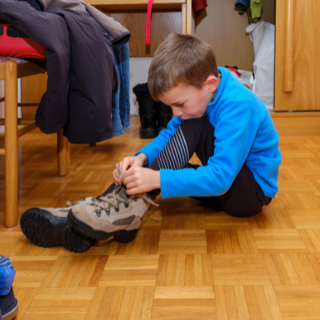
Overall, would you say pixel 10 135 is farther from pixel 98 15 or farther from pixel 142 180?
pixel 98 15

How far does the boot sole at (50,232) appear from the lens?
0.89m

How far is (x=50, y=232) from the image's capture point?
0.90 meters

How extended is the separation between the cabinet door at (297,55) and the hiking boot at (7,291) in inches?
65.7

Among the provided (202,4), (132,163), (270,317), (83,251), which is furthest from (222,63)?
(270,317)

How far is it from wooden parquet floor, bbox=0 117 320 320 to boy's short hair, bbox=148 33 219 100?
1.14ft

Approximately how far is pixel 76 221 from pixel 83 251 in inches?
3.8

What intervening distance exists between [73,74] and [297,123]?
4.26 feet

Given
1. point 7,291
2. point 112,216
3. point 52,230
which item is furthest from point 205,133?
point 7,291

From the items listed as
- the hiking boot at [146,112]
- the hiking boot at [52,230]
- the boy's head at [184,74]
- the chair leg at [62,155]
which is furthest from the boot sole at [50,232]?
the hiking boot at [146,112]

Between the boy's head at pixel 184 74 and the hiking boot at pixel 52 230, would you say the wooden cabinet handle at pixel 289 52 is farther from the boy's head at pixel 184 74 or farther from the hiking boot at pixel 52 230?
the hiking boot at pixel 52 230

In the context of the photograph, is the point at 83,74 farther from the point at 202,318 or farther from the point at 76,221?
the point at 202,318

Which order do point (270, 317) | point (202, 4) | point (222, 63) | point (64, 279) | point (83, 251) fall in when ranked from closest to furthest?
point (270, 317)
point (64, 279)
point (83, 251)
point (202, 4)
point (222, 63)

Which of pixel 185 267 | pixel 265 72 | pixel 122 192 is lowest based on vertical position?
pixel 185 267

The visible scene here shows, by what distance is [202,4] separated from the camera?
7.38ft
